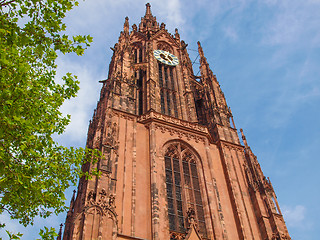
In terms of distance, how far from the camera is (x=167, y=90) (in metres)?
29.8

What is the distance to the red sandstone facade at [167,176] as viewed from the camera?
1717 cm

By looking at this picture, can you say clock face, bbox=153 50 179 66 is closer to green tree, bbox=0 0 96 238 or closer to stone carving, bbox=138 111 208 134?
stone carving, bbox=138 111 208 134

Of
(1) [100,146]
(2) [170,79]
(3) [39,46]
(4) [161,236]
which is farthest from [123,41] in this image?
(3) [39,46]

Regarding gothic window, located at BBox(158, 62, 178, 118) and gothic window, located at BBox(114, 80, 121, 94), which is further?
gothic window, located at BBox(158, 62, 178, 118)

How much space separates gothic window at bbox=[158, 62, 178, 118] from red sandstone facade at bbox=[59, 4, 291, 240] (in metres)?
0.09

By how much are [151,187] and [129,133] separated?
4072mm

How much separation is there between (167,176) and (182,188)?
1.07 meters

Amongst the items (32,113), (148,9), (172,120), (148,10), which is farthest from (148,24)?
(32,113)

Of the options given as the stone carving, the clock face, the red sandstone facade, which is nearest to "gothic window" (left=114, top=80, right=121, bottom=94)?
the red sandstone facade

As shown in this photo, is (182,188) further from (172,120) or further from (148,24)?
(148,24)

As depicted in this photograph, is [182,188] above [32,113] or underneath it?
above

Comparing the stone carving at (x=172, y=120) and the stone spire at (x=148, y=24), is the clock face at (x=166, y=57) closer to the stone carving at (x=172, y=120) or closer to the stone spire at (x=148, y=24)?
the stone spire at (x=148, y=24)

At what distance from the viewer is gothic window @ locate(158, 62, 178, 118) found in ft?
91.4

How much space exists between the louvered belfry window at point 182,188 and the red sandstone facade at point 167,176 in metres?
0.05
